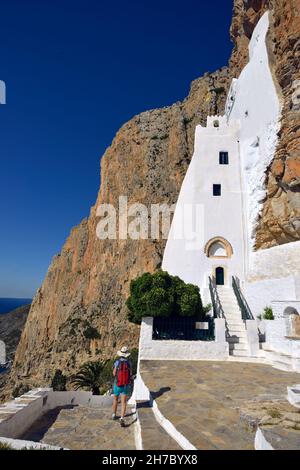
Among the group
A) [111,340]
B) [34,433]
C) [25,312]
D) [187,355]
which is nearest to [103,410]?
A: [34,433]

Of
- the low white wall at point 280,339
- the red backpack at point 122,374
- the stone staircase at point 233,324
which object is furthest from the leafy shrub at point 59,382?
the red backpack at point 122,374

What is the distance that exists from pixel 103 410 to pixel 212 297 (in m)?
8.18

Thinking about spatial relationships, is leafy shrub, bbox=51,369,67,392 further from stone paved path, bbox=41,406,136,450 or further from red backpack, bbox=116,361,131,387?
red backpack, bbox=116,361,131,387

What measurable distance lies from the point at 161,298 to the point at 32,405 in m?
5.99

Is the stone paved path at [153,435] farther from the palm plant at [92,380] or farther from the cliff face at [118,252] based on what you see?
the cliff face at [118,252]

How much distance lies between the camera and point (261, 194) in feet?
53.0

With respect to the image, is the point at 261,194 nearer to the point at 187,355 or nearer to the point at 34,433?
the point at 187,355

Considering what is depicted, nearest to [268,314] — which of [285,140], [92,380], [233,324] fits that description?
[233,324]

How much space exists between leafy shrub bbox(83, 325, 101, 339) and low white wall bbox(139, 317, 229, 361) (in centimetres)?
2372

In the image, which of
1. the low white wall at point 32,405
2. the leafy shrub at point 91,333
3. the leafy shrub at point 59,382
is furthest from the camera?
Answer: the leafy shrub at point 91,333

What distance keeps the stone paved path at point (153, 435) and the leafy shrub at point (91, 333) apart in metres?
28.5

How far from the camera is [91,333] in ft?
108

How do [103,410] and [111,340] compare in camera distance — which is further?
[111,340]

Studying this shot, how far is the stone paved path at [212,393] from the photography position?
14.1ft
